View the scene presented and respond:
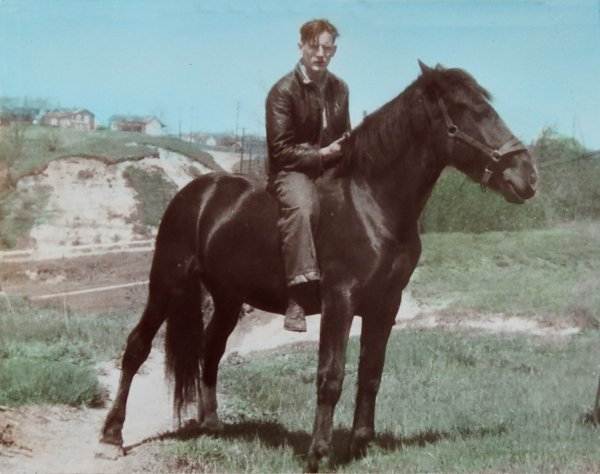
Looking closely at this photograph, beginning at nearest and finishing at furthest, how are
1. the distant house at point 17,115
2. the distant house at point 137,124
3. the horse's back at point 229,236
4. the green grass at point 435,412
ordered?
the green grass at point 435,412, the horse's back at point 229,236, the distant house at point 17,115, the distant house at point 137,124

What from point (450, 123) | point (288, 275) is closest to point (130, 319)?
point (288, 275)

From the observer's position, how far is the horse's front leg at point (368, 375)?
13.7ft

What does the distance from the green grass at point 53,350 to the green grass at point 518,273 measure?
3259 millimetres

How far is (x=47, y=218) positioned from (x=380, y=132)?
106 inches

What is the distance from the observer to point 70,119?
5332mm

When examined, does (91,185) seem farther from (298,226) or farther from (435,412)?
(435,412)

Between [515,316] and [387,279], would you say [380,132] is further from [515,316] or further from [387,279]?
[515,316]

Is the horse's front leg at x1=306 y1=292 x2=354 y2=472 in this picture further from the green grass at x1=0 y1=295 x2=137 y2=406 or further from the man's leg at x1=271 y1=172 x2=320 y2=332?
the green grass at x1=0 y1=295 x2=137 y2=406

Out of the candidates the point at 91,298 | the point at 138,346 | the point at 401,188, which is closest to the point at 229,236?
the point at 138,346

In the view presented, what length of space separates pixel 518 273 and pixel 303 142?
3.76 metres

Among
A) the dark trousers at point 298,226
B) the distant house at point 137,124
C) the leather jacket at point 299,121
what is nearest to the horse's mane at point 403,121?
the leather jacket at point 299,121

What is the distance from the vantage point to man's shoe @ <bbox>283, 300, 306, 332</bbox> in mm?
4016

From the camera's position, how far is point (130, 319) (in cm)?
547

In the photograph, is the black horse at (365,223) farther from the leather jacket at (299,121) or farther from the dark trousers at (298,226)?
the leather jacket at (299,121)
